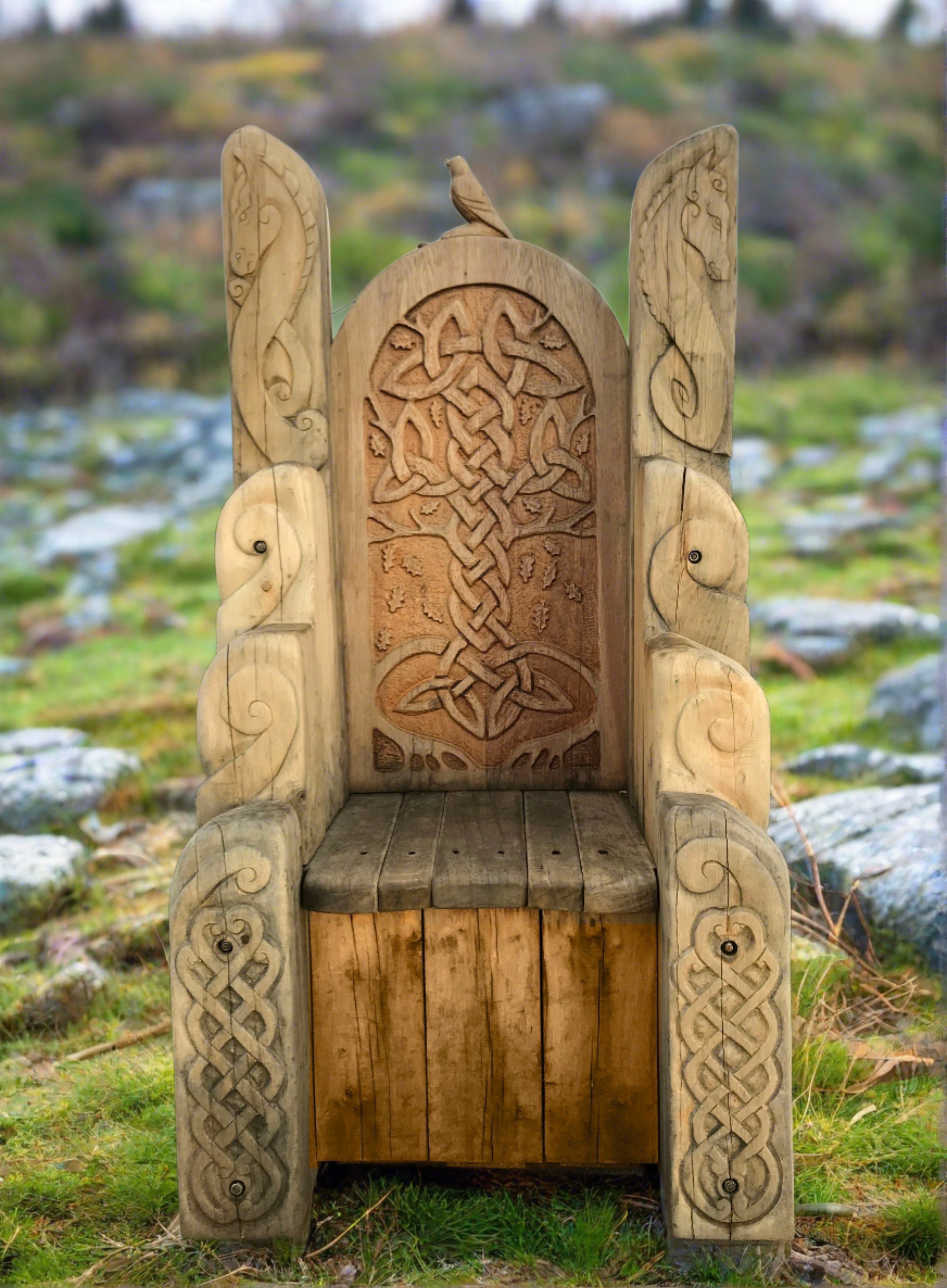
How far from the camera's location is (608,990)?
7.43ft

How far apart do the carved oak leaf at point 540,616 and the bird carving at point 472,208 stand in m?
0.82

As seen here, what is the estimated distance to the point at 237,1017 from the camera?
6.98 feet

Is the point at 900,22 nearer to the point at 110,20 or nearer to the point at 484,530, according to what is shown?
the point at 110,20

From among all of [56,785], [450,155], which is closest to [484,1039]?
[56,785]

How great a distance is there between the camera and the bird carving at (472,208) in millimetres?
2719

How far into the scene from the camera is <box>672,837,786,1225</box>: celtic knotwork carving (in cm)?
207

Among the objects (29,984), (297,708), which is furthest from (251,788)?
(29,984)

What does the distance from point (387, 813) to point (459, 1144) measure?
26.6 inches

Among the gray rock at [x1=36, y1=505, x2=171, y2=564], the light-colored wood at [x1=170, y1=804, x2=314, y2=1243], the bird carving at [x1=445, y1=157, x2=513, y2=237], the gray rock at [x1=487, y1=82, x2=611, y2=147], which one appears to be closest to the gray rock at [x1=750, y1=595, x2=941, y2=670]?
the bird carving at [x1=445, y1=157, x2=513, y2=237]

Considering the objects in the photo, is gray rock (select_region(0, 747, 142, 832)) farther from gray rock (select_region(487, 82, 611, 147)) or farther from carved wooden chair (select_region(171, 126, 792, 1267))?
gray rock (select_region(487, 82, 611, 147))

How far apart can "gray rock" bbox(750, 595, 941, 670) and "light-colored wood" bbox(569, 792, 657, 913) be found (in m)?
3.93

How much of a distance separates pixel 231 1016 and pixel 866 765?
3.12 metres

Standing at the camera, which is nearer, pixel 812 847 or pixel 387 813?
pixel 387 813

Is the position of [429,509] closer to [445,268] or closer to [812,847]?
[445,268]
